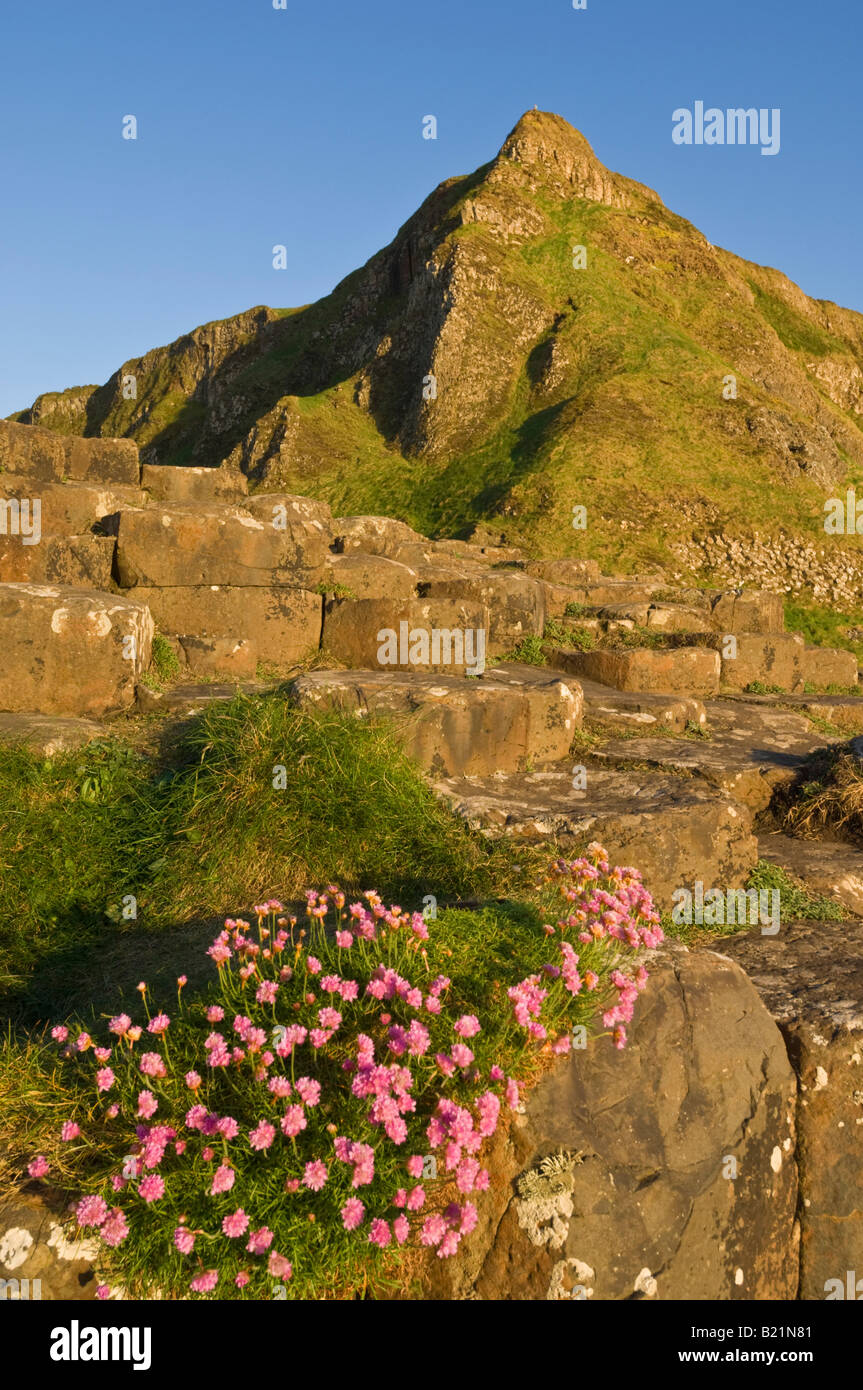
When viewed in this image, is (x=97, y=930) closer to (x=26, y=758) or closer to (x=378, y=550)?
(x=26, y=758)

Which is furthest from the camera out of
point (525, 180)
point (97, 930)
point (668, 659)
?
point (525, 180)

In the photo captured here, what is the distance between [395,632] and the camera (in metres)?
6.17

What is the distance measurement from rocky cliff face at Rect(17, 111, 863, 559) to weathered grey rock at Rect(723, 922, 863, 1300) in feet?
69.1

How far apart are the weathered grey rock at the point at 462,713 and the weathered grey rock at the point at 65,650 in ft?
4.03

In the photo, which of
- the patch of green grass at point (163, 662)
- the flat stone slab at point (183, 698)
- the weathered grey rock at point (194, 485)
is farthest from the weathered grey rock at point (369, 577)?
the weathered grey rock at point (194, 485)

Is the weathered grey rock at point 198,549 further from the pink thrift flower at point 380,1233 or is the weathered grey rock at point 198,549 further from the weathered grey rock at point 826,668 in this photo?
the weathered grey rock at point 826,668

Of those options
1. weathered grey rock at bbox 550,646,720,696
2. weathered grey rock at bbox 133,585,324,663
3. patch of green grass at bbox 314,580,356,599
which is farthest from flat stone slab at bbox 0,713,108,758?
weathered grey rock at bbox 550,646,720,696

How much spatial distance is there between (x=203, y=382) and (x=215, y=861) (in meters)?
59.8

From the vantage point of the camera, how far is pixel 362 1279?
1.90 m

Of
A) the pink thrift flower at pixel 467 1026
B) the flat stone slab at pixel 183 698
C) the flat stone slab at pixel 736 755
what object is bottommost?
the pink thrift flower at pixel 467 1026

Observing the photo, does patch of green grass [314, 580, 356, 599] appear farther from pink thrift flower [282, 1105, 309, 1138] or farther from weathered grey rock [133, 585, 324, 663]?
pink thrift flower [282, 1105, 309, 1138]

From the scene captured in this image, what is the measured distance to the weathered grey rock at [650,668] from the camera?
26.4ft
